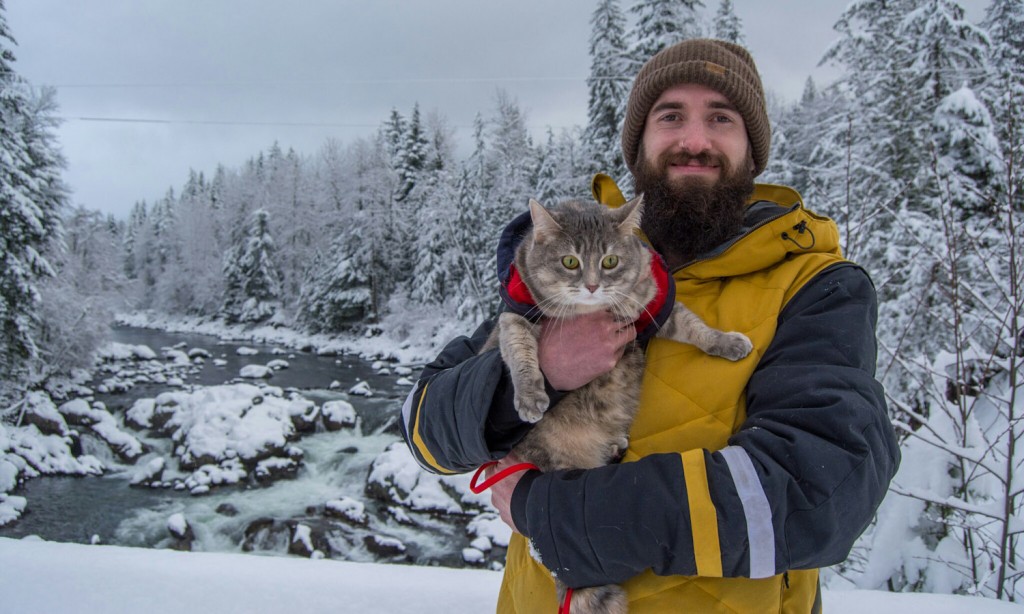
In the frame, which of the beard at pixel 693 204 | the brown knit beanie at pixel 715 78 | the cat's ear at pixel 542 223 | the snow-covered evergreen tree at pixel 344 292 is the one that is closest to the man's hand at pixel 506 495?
the cat's ear at pixel 542 223

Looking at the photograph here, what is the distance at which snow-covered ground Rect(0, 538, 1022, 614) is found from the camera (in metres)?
3.19

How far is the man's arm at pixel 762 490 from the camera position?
134 cm

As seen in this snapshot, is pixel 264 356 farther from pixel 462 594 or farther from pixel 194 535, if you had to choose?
pixel 462 594

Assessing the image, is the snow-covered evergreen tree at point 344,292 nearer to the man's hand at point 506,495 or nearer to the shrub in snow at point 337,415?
the shrub in snow at point 337,415

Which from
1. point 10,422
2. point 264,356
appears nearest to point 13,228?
point 10,422

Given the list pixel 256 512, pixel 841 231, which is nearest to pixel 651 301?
pixel 841 231

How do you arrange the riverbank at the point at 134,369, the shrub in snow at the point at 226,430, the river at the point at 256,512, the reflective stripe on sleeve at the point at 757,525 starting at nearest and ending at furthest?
the reflective stripe on sleeve at the point at 757,525 → the river at the point at 256,512 → the shrub in snow at the point at 226,430 → the riverbank at the point at 134,369

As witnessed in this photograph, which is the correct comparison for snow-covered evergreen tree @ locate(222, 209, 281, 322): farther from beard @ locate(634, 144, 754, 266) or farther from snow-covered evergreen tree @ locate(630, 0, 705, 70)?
beard @ locate(634, 144, 754, 266)

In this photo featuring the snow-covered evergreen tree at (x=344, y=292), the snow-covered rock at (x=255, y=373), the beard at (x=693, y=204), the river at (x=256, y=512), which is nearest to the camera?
the beard at (x=693, y=204)

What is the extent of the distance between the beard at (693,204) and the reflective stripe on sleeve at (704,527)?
3.83ft

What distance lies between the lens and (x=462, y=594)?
3.41 meters

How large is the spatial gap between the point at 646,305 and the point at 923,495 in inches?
115

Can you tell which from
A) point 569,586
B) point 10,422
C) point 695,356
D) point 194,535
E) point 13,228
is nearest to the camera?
point 569,586

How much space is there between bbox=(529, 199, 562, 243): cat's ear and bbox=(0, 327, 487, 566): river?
9316 mm
